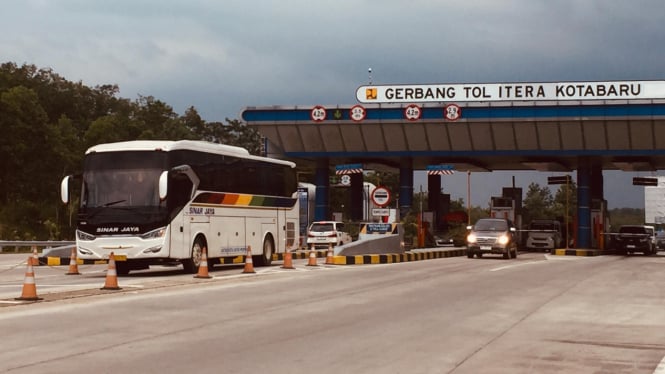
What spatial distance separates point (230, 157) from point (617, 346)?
18.0 metres

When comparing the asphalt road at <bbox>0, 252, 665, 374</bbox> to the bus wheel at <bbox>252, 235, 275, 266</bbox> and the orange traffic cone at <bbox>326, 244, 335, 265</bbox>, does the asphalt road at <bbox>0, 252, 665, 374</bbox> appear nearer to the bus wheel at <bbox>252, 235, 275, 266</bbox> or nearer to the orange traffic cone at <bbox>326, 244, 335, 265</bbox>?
the bus wheel at <bbox>252, 235, 275, 266</bbox>

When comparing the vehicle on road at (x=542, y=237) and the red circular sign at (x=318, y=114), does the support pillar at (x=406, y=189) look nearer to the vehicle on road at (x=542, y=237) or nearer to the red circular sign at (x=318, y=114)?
the red circular sign at (x=318, y=114)

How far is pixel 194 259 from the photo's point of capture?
2566 centimetres

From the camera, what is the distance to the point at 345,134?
56.6m

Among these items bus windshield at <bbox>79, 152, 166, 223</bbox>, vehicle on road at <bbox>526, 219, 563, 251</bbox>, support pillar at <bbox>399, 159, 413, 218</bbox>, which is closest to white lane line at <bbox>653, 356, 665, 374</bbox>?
bus windshield at <bbox>79, 152, 166, 223</bbox>

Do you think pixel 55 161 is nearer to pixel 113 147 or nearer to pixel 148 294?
pixel 113 147

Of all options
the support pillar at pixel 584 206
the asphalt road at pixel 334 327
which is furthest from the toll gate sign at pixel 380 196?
the support pillar at pixel 584 206

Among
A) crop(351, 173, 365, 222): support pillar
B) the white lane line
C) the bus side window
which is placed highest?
crop(351, 173, 365, 222): support pillar

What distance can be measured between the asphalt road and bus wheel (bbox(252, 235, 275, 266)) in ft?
27.2

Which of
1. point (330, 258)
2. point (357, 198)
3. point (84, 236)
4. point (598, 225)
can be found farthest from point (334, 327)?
point (357, 198)

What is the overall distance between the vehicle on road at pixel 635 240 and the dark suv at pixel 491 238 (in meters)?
15.7

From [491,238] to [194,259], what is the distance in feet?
56.4

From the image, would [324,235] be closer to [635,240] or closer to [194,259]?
[635,240]

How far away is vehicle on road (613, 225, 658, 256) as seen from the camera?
174 ft
